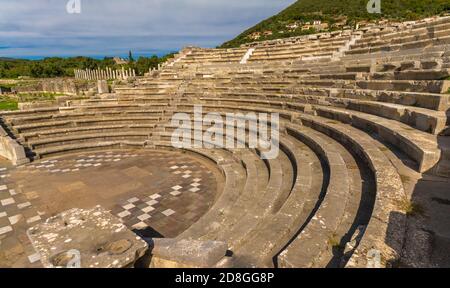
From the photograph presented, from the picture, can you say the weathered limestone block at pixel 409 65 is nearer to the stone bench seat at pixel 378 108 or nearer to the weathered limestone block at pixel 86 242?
the stone bench seat at pixel 378 108

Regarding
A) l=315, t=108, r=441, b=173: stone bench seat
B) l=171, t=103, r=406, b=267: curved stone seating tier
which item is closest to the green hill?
l=315, t=108, r=441, b=173: stone bench seat

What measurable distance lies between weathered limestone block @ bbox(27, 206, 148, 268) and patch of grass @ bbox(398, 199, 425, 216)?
9.59 feet

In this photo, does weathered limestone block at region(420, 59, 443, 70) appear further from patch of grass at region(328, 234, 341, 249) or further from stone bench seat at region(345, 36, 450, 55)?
patch of grass at region(328, 234, 341, 249)

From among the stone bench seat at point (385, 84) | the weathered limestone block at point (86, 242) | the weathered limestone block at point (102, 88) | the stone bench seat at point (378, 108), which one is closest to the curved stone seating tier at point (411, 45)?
the stone bench seat at point (385, 84)

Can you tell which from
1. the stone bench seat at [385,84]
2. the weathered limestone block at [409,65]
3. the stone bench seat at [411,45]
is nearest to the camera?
the stone bench seat at [385,84]

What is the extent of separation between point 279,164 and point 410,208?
3554 millimetres

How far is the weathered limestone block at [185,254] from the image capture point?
2.35 m

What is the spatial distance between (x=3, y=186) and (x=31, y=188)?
1.00 meters

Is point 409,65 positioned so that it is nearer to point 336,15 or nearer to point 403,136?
point 403,136

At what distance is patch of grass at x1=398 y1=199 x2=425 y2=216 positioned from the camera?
→ 282 cm

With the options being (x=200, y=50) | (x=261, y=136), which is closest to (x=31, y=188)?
(x=261, y=136)

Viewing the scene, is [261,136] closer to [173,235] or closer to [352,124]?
[352,124]

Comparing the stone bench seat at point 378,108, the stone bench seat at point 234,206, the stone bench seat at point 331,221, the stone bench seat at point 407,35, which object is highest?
the stone bench seat at point 407,35

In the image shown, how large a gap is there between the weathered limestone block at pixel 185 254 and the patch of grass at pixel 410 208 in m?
2.19
